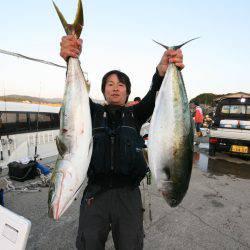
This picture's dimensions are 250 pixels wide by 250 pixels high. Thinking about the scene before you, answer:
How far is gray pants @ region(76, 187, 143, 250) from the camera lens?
2.36 meters

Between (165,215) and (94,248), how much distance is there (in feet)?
9.02

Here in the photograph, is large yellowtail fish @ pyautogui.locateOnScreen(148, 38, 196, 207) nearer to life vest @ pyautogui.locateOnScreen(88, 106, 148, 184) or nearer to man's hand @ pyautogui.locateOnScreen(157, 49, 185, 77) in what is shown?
man's hand @ pyautogui.locateOnScreen(157, 49, 185, 77)

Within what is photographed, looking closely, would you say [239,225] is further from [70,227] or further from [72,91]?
[72,91]

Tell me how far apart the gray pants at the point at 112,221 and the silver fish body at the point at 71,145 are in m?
0.64

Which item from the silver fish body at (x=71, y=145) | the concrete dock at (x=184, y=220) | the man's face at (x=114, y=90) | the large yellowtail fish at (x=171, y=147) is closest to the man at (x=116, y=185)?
the man's face at (x=114, y=90)

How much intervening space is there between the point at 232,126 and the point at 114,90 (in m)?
8.83

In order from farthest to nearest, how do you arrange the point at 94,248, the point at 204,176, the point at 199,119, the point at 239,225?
the point at 199,119
the point at 204,176
the point at 239,225
the point at 94,248

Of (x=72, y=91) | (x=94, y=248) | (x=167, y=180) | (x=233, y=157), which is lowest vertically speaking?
(x=233, y=157)

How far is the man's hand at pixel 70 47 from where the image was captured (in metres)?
2.04

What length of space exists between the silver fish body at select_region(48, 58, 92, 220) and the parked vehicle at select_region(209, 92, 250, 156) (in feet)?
30.4

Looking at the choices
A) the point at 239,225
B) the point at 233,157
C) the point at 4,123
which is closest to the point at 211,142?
the point at 233,157

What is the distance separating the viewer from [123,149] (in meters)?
2.42

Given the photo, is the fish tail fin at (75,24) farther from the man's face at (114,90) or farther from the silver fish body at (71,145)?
the man's face at (114,90)

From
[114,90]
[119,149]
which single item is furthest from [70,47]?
[119,149]
